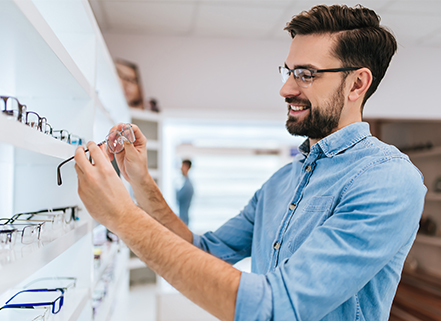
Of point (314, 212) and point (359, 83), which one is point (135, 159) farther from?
point (359, 83)

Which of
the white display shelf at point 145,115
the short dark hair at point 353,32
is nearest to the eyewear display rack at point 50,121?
the short dark hair at point 353,32

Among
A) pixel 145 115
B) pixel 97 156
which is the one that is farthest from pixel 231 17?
pixel 97 156

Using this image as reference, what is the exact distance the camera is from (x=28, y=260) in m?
0.73

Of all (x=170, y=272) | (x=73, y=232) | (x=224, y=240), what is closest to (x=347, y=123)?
(x=224, y=240)

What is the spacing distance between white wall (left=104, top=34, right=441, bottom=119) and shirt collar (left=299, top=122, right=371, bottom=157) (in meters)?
2.78

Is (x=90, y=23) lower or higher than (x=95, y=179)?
higher

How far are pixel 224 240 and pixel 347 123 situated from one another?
2.07 ft

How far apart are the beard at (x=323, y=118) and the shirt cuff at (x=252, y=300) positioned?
1.89ft

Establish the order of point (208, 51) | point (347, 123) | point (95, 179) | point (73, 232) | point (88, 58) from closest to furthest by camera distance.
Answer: point (95, 179) → point (73, 232) → point (347, 123) → point (88, 58) → point (208, 51)

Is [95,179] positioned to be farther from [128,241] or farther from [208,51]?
[208,51]

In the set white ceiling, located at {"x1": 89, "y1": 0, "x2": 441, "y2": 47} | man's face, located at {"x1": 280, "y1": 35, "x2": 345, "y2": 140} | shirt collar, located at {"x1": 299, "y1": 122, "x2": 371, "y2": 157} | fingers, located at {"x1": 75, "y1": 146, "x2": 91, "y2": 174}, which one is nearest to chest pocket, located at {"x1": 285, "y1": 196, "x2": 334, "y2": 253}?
shirt collar, located at {"x1": 299, "y1": 122, "x2": 371, "y2": 157}

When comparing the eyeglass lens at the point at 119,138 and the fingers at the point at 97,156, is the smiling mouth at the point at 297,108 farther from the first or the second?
the fingers at the point at 97,156

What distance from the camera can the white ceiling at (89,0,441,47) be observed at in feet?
11.1

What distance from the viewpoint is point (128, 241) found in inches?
32.3
